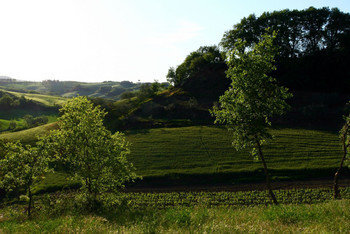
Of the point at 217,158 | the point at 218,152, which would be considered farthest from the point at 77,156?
the point at 218,152

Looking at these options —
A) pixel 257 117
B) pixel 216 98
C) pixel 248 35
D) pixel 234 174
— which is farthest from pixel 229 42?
pixel 257 117

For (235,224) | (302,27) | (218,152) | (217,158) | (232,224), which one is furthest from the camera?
(302,27)

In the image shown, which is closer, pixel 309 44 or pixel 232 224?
pixel 232 224

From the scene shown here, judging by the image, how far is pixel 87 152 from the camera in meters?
23.7

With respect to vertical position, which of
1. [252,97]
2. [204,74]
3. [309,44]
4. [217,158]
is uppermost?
[309,44]

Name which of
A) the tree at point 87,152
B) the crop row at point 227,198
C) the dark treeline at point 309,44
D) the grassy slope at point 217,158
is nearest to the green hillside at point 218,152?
the grassy slope at point 217,158

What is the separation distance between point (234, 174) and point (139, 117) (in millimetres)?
50614

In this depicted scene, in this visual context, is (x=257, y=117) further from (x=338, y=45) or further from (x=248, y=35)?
(x=338, y=45)

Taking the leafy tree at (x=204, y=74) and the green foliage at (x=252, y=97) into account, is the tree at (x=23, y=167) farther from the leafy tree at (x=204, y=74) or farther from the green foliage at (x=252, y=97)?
the leafy tree at (x=204, y=74)

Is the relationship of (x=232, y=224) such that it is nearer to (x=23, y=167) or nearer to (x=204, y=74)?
(x=23, y=167)

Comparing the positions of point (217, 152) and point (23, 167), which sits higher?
point (23, 167)

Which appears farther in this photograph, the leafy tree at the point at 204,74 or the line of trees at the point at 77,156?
the leafy tree at the point at 204,74

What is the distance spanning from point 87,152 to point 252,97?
18.3m

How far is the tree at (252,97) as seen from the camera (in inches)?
888
